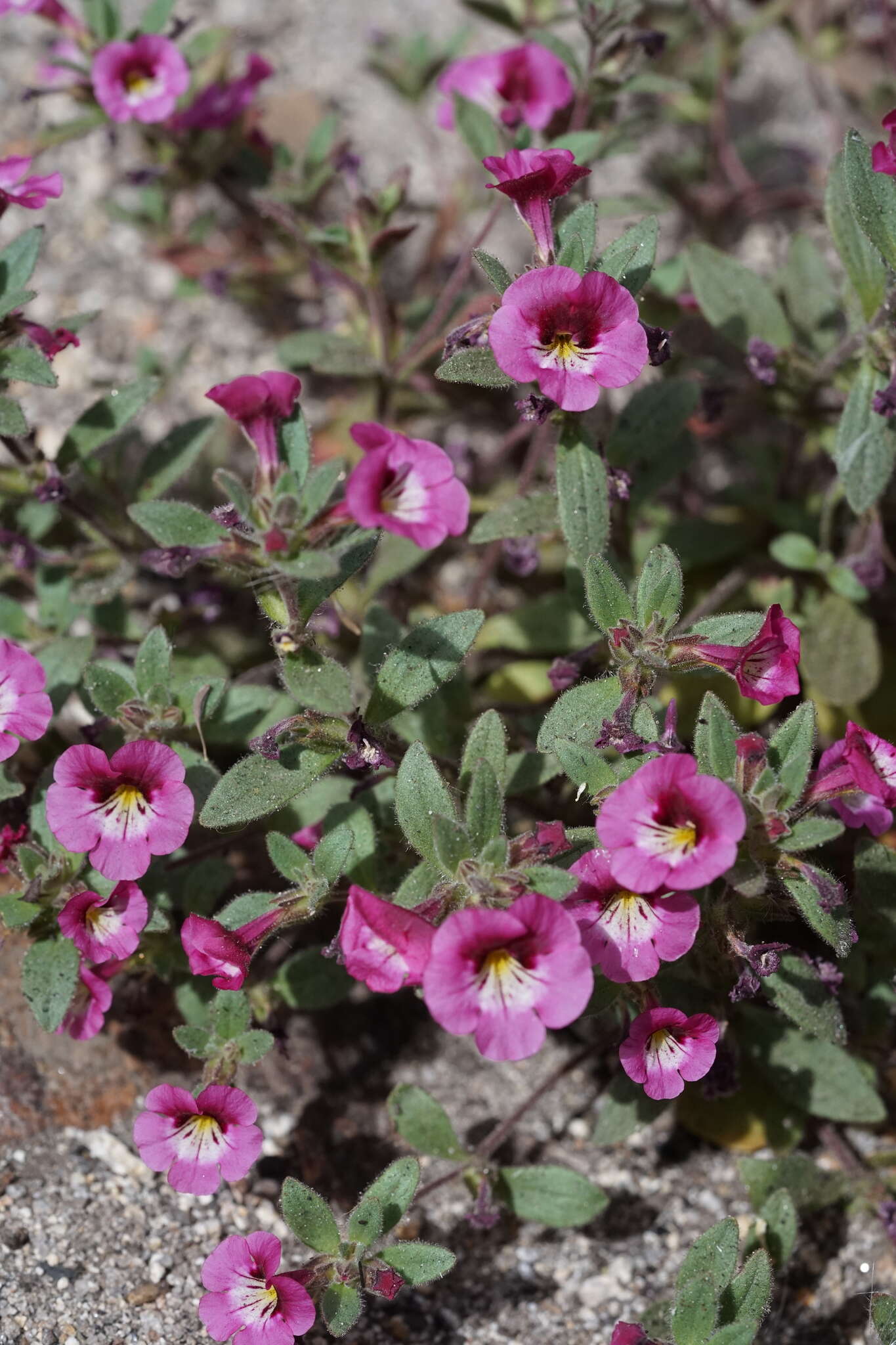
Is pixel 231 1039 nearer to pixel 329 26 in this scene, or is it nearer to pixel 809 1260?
pixel 809 1260

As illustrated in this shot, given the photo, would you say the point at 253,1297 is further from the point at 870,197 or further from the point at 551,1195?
the point at 870,197

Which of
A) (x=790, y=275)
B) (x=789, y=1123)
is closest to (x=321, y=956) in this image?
(x=789, y=1123)

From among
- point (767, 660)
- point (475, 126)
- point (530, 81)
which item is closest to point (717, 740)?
point (767, 660)

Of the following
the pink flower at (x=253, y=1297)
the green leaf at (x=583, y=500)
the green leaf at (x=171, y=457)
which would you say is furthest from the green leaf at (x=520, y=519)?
the pink flower at (x=253, y=1297)

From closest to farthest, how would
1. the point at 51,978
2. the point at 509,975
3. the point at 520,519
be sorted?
the point at 509,975, the point at 51,978, the point at 520,519

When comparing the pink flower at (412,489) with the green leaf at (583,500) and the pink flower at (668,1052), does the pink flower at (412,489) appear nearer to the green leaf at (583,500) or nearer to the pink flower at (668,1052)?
the green leaf at (583,500)
